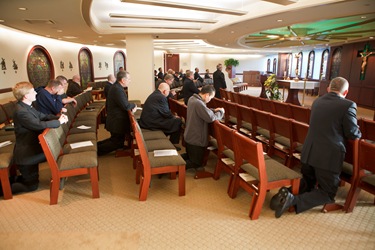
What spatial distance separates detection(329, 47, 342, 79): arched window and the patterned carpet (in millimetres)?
11490

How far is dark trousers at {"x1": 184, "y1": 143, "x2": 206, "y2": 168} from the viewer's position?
3566mm

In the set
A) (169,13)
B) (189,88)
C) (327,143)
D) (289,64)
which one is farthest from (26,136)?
(289,64)

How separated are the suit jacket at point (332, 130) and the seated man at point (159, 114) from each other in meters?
2.16

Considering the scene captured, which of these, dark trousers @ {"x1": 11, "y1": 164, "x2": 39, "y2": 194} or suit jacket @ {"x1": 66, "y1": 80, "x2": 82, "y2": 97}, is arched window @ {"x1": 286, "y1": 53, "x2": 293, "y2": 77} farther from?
dark trousers @ {"x1": 11, "y1": 164, "x2": 39, "y2": 194}

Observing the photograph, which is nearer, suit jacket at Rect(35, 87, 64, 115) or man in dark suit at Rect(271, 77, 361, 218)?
man in dark suit at Rect(271, 77, 361, 218)

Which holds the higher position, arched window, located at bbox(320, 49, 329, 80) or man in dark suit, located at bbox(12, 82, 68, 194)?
arched window, located at bbox(320, 49, 329, 80)

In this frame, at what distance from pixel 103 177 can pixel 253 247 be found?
231 centimetres

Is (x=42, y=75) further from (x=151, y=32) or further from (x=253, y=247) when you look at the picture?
(x=253, y=247)

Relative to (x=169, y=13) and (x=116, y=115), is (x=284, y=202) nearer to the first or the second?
(x=116, y=115)

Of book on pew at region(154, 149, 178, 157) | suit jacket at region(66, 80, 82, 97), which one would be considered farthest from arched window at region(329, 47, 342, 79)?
book on pew at region(154, 149, 178, 157)

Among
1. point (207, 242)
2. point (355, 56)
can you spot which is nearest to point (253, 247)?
point (207, 242)

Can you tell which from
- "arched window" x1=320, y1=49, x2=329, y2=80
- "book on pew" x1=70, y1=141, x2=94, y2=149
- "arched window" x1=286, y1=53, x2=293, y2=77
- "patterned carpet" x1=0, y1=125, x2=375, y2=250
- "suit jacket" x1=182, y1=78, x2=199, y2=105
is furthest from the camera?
"arched window" x1=286, y1=53, x2=293, y2=77

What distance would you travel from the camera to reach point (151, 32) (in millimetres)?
7438

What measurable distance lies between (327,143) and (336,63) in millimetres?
12547
